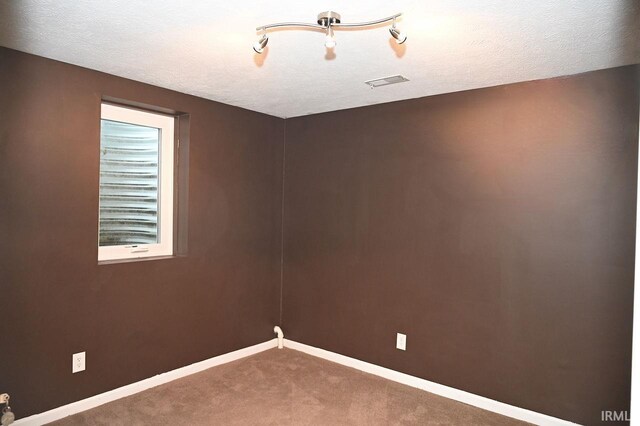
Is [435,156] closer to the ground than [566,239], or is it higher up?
higher up

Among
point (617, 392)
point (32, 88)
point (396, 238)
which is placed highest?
point (32, 88)

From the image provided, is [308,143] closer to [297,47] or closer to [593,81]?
[297,47]

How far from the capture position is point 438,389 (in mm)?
3209

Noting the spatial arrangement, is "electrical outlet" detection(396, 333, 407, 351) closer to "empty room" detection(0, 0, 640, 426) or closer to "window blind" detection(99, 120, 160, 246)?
"empty room" detection(0, 0, 640, 426)

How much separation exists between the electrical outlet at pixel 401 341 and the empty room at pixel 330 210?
0.02 metres

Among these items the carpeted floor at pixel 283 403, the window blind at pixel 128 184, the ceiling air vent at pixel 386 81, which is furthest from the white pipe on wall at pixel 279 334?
the ceiling air vent at pixel 386 81

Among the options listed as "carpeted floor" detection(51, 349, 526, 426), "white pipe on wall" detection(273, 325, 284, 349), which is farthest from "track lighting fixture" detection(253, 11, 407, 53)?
"white pipe on wall" detection(273, 325, 284, 349)

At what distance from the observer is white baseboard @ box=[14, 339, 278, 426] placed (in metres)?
2.65

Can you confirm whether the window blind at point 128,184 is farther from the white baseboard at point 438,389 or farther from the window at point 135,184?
the white baseboard at point 438,389

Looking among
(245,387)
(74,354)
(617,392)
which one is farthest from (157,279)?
(617,392)

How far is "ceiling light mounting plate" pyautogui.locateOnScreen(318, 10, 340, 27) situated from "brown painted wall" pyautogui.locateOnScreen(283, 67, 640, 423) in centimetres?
152

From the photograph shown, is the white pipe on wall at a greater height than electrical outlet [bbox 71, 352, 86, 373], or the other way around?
electrical outlet [bbox 71, 352, 86, 373]

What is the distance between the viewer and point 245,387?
3.25 m

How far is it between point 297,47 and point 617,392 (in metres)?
2.62
